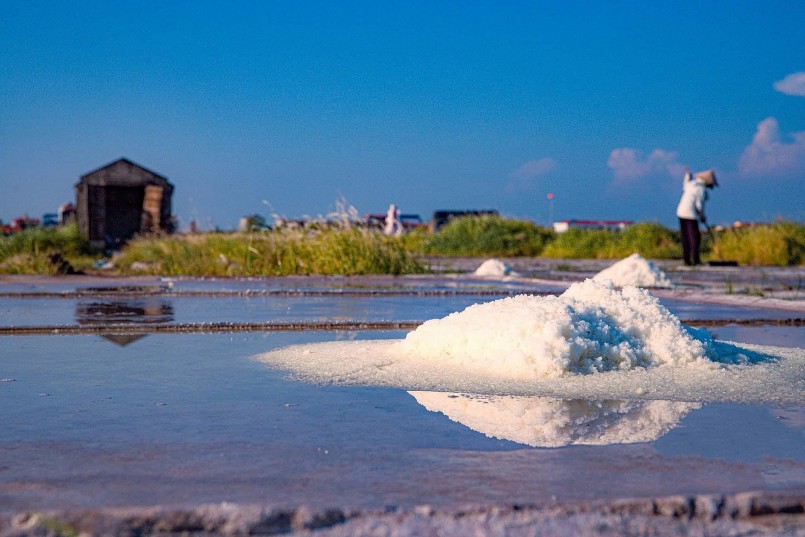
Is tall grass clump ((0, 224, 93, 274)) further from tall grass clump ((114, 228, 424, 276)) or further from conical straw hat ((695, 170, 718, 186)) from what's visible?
conical straw hat ((695, 170, 718, 186))

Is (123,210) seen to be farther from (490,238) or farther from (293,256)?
(293,256)

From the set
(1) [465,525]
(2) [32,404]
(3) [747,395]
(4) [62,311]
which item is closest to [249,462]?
(1) [465,525]

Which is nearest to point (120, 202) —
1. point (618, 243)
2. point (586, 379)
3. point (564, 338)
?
point (618, 243)

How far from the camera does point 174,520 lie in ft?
6.13

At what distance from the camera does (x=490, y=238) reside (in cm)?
2495

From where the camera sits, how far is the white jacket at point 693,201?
15.3 meters

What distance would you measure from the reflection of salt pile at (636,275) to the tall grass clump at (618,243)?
11.3m

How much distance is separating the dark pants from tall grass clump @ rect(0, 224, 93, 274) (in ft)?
33.3

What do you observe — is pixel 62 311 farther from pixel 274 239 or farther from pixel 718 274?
pixel 718 274

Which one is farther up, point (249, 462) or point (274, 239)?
point (274, 239)

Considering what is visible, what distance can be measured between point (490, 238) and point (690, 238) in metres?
9.38

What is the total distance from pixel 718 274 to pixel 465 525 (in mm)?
12909

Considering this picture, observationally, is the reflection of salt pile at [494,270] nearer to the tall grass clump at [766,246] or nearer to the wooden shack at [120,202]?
the tall grass clump at [766,246]

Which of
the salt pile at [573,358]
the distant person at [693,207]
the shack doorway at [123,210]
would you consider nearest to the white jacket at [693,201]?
the distant person at [693,207]
